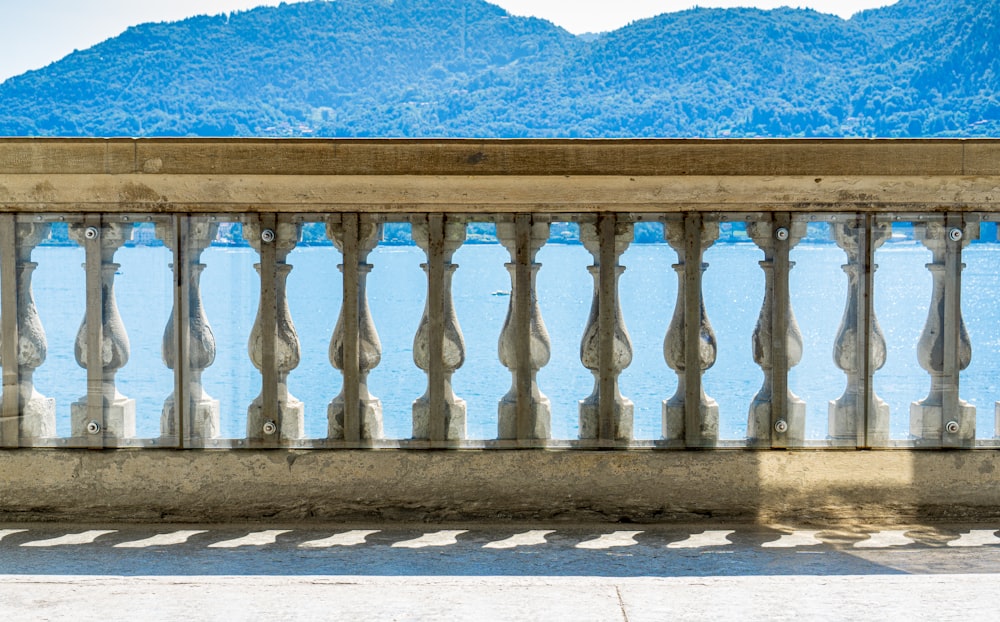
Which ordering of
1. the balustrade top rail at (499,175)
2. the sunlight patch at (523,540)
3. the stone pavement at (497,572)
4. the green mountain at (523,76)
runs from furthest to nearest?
the green mountain at (523,76)
the balustrade top rail at (499,175)
the sunlight patch at (523,540)
the stone pavement at (497,572)

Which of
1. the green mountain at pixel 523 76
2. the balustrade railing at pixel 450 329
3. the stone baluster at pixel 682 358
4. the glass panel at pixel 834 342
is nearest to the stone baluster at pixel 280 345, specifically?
the balustrade railing at pixel 450 329

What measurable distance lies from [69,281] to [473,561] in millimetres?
1853

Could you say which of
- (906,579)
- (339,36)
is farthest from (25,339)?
(339,36)

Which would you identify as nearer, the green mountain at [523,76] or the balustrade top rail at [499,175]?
the balustrade top rail at [499,175]

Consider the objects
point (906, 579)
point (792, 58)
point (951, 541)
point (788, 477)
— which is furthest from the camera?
point (792, 58)

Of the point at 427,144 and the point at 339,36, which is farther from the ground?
the point at 339,36

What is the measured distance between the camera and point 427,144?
145 inches

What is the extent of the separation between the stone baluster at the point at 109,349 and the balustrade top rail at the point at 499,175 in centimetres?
10

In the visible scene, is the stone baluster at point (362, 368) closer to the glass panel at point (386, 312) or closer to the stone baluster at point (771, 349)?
the glass panel at point (386, 312)

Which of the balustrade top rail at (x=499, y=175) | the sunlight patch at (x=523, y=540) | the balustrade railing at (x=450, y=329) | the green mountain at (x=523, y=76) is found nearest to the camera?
the sunlight patch at (x=523, y=540)

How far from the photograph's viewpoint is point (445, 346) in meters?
3.88

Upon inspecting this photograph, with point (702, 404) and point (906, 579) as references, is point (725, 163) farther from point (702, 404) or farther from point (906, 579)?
point (906, 579)

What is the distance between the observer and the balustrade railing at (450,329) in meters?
3.82

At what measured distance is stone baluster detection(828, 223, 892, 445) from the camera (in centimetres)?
384
